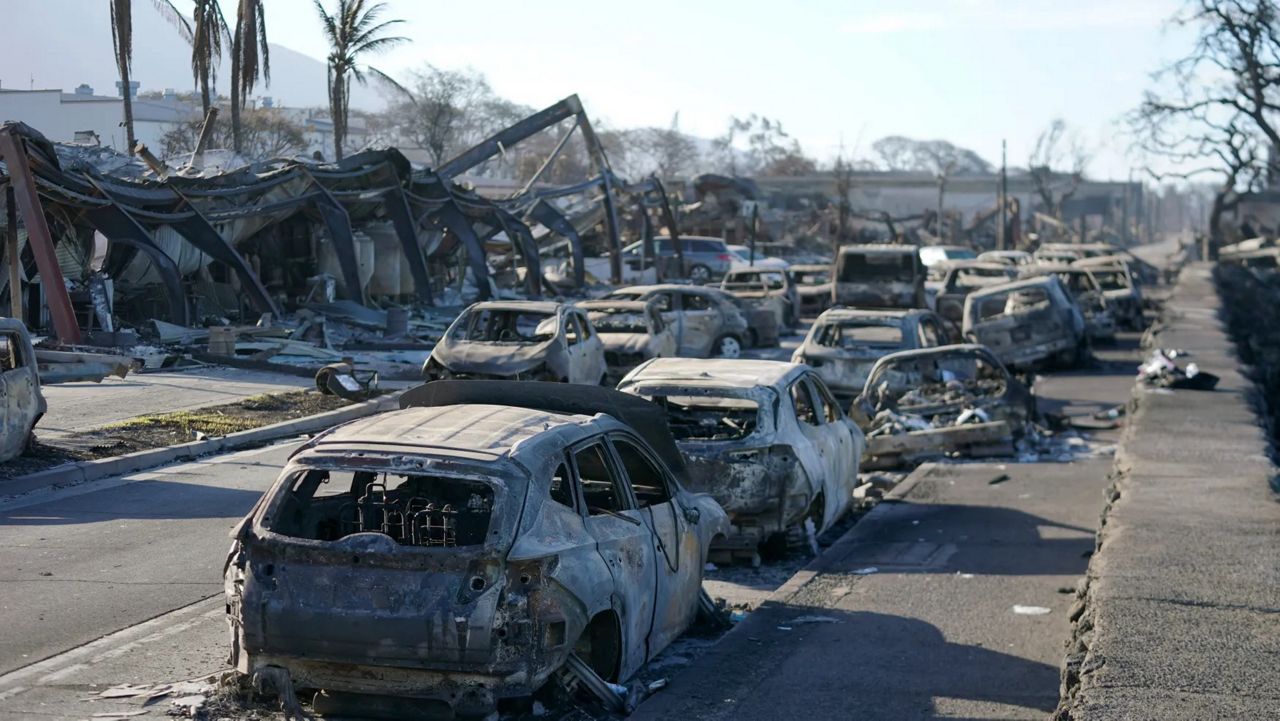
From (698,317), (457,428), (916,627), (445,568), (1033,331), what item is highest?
(457,428)

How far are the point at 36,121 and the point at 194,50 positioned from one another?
61.0 ft

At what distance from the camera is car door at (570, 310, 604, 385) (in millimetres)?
19641

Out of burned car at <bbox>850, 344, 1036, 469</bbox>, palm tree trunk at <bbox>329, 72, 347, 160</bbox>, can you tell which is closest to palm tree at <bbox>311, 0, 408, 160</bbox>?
palm tree trunk at <bbox>329, 72, 347, 160</bbox>

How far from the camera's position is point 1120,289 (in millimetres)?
37000

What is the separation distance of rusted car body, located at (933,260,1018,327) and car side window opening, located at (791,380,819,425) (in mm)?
20749

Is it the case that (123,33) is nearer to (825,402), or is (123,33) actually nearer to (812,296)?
(812,296)

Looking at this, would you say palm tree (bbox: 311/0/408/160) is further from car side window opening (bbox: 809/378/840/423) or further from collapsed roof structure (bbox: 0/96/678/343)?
car side window opening (bbox: 809/378/840/423)

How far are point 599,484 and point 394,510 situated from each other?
1.32 m

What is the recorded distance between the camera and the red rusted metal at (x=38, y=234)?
22.6 meters

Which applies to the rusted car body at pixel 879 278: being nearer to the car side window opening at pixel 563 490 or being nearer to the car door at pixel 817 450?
the car door at pixel 817 450

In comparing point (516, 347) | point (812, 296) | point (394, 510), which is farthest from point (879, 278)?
point (394, 510)

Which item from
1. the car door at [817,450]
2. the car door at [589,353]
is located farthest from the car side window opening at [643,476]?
the car door at [589,353]

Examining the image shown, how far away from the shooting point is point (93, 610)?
899cm

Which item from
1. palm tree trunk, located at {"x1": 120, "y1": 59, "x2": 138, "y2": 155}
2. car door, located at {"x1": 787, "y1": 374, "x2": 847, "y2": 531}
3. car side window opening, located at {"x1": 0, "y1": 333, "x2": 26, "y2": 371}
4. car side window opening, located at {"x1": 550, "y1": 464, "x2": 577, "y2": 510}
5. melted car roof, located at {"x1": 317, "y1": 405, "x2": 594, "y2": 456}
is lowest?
car door, located at {"x1": 787, "y1": 374, "x2": 847, "y2": 531}
